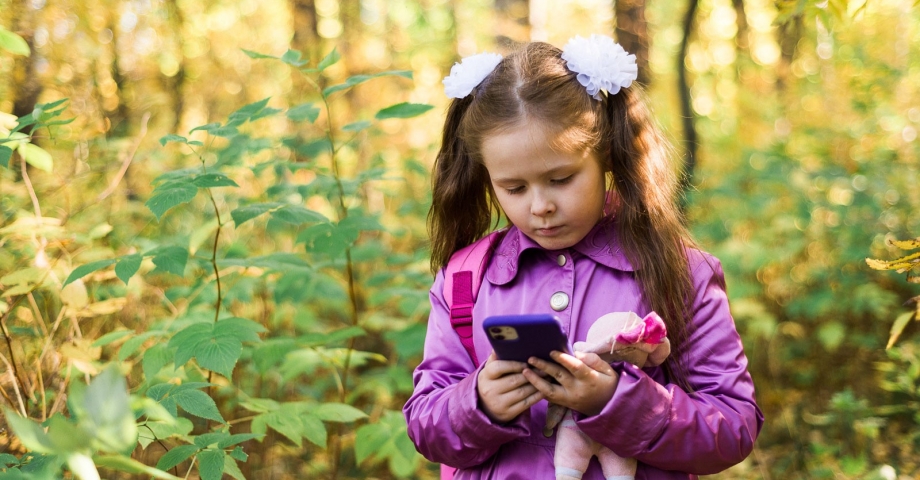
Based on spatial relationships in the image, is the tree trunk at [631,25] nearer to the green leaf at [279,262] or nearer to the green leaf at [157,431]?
the green leaf at [279,262]

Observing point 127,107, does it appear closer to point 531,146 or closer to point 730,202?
point 531,146

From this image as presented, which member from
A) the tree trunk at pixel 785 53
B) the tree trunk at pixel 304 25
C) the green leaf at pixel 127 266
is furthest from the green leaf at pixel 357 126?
the tree trunk at pixel 785 53

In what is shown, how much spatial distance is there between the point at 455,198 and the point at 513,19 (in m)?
4.39

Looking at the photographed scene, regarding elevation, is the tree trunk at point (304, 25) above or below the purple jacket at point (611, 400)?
above

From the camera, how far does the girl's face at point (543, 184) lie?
5.26 feet

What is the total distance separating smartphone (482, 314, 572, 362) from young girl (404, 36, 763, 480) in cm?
3

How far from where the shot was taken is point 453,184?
1.97 metres

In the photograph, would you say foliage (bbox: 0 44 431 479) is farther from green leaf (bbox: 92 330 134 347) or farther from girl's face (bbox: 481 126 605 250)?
girl's face (bbox: 481 126 605 250)

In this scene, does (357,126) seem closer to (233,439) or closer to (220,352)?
(220,352)

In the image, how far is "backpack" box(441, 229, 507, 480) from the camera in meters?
1.74

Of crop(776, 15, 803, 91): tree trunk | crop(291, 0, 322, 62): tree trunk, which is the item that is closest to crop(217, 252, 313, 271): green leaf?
crop(291, 0, 322, 62): tree trunk

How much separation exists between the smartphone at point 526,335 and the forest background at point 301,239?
1.96ft

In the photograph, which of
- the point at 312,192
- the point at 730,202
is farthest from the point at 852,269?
the point at 312,192

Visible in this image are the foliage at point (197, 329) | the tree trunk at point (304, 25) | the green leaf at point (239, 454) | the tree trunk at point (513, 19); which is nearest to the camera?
the foliage at point (197, 329)
